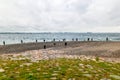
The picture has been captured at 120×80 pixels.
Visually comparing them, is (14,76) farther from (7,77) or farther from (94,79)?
(94,79)

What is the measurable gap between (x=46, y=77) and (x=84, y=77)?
5.27ft

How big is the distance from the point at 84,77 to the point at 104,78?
2.92ft

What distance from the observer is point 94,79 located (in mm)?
8875

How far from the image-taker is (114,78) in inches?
370

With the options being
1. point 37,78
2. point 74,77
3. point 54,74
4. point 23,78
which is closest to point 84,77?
point 74,77

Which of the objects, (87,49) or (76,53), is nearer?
(76,53)

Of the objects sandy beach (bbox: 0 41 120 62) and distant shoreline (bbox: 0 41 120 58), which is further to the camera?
distant shoreline (bbox: 0 41 120 58)

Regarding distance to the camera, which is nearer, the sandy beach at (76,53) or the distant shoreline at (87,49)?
the sandy beach at (76,53)

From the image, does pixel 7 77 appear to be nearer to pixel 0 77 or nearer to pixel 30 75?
pixel 0 77

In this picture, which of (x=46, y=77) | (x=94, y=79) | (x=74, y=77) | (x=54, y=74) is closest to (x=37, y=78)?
(x=46, y=77)

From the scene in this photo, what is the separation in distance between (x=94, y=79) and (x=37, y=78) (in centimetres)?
235

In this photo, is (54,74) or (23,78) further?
(54,74)

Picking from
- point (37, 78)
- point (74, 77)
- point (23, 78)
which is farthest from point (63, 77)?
point (23, 78)

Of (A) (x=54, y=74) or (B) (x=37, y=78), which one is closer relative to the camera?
(B) (x=37, y=78)
